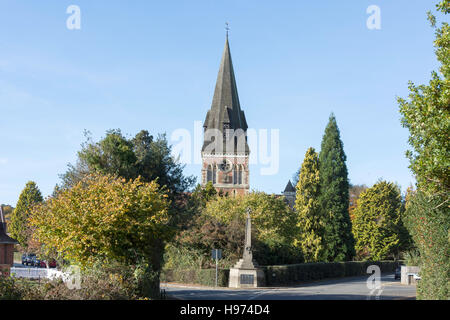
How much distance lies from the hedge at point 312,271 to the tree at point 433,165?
16941mm

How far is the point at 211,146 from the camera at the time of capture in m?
89.9

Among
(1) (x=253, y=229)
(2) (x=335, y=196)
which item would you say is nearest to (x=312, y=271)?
(1) (x=253, y=229)

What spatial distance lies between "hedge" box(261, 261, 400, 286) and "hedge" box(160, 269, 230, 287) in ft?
9.61

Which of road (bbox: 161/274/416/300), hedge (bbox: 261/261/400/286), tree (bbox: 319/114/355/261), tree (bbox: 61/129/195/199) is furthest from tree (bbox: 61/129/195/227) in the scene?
tree (bbox: 319/114/355/261)

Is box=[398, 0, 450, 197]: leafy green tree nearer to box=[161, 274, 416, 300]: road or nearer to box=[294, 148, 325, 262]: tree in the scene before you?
box=[161, 274, 416, 300]: road

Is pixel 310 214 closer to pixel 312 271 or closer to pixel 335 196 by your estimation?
pixel 335 196

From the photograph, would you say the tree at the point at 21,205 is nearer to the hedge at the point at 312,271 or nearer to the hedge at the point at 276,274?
the hedge at the point at 276,274

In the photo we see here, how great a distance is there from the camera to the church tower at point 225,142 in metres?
88.3

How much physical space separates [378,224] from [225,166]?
110 ft

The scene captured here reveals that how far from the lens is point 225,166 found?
8862 cm

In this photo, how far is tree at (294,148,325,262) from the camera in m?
49.6

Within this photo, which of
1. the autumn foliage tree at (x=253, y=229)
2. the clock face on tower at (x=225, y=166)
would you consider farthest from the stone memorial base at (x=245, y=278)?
the clock face on tower at (x=225, y=166)
